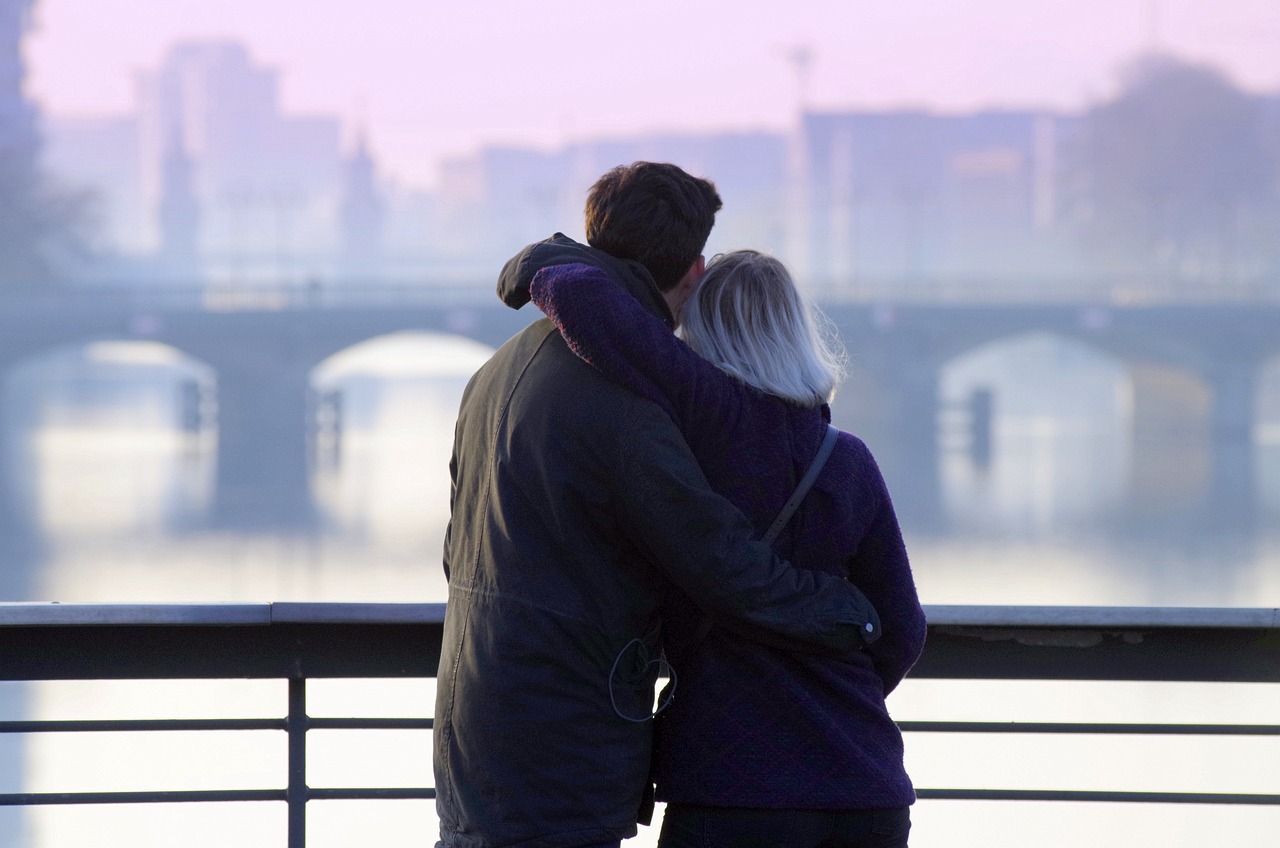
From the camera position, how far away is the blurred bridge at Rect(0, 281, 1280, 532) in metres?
36.7

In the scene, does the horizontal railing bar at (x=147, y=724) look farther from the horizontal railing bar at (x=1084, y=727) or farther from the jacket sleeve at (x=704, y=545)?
the horizontal railing bar at (x=1084, y=727)

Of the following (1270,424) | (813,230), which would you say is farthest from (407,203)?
(1270,424)

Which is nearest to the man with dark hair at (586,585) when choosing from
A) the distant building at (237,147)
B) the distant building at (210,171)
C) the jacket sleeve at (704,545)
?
the jacket sleeve at (704,545)

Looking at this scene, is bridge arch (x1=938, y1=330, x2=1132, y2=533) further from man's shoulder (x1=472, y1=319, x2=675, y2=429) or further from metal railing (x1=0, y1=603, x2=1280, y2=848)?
man's shoulder (x1=472, y1=319, x2=675, y2=429)

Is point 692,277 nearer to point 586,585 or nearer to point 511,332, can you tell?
point 586,585

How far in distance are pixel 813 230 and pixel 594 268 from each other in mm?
76503

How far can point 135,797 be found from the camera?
6.27 ft

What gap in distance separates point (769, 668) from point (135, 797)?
92 centimetres

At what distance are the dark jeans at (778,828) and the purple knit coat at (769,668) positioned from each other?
0.01m

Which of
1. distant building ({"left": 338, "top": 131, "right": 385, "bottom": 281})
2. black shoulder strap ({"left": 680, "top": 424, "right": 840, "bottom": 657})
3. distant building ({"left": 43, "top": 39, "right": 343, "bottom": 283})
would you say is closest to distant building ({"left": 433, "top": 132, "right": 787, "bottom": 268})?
distant building ({"left": 338, "top": 131, "right": 385, "bottom": 281})

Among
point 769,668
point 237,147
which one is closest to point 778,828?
point 769,668

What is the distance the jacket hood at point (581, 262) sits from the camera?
1.52m

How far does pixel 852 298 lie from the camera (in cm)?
3991

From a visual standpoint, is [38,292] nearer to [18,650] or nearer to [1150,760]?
[1150,760]
